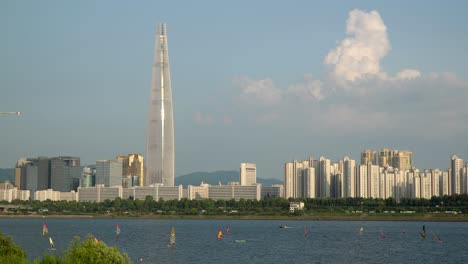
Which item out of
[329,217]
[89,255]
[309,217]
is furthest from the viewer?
[309,217]

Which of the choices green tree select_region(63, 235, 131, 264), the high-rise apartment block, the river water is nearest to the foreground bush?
green tree select_region(63, 235, 131, 264)

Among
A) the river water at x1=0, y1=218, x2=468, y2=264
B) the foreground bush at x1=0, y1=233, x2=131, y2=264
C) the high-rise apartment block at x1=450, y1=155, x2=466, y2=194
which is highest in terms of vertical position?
the high-rise apartment block at x1=450, y1=155, x2=466, y2=194

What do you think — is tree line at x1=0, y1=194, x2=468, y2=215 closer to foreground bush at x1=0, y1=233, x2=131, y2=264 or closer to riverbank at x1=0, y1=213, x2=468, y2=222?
riverbank at x1=0, y1=213, x2=468, y2=222

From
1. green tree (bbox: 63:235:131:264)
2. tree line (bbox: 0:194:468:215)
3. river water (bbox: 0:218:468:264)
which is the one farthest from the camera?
tree line (bbox: 0:194:468:215)

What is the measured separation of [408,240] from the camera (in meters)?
91.6

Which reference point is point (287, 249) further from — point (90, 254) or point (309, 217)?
point (309, 217)

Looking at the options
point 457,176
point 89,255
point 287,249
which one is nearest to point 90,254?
Result: point 89,255

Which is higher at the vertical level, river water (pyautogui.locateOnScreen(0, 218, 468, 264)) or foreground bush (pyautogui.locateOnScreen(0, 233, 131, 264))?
foreground bush (pyautogui.locateOnScreen(0, 233, 131, 264))

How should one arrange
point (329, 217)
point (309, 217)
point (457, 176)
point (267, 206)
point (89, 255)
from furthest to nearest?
point (457, 176) < point (267, 206) < point (309, 217) < point (329, 217) < point (89, 255)

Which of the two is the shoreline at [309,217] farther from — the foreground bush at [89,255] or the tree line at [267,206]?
the foreground bush at [89,255]

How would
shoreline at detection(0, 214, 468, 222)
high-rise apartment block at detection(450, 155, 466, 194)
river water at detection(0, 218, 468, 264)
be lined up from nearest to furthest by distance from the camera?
river water at detection(0, 218, 468, 264)
shoreline at detection(0, 214, 468, 222)
high-rise apartment block at detection(450, 155, 466, 194)

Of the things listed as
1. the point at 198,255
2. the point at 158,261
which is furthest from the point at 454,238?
the point at 158,261

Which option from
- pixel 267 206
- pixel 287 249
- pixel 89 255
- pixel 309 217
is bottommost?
pixel 287 249

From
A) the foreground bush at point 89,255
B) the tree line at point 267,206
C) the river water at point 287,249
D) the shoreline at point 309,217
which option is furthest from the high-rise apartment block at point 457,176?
the foreground bush at point 89,255
